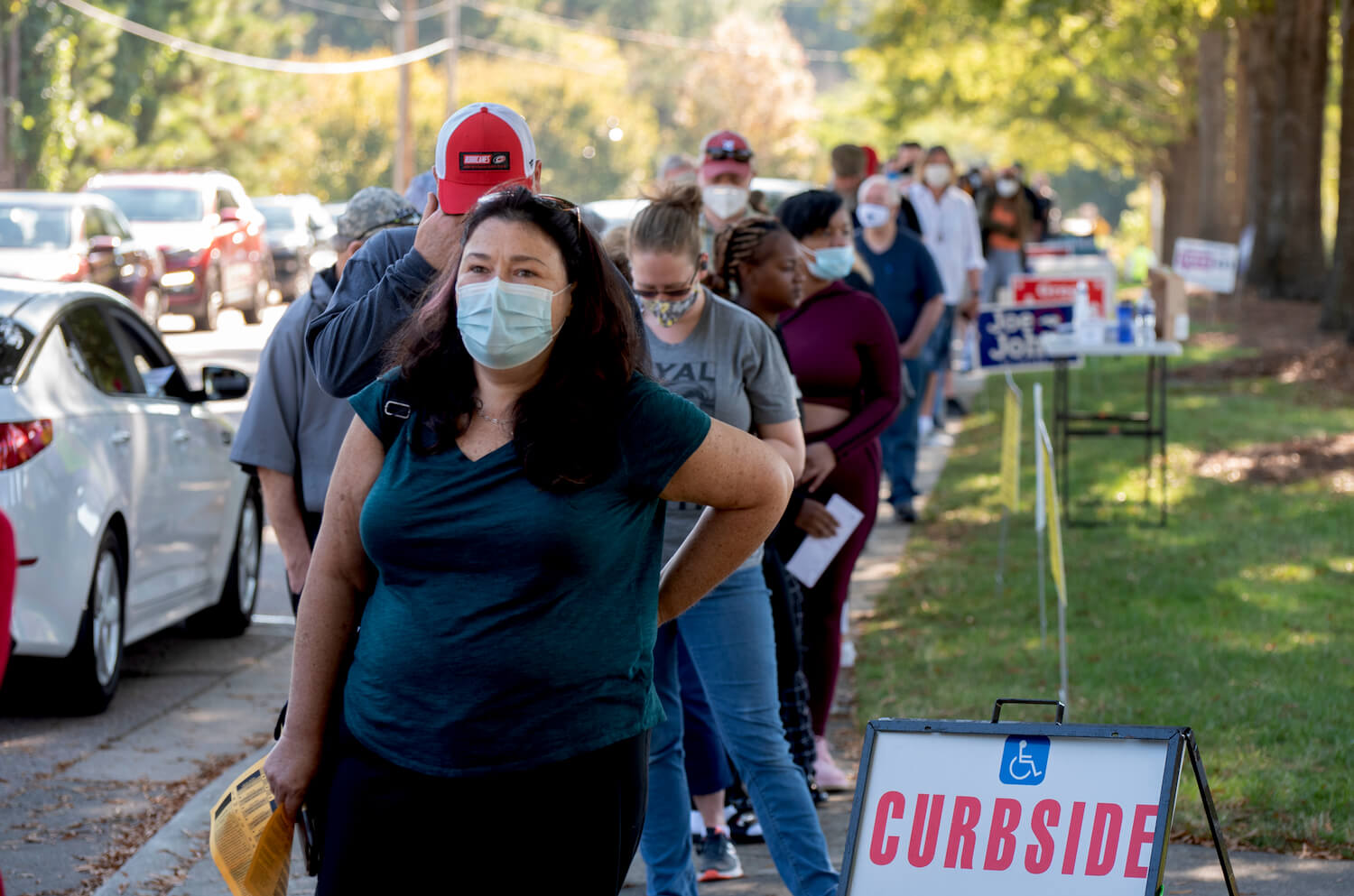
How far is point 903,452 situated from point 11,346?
581 cm

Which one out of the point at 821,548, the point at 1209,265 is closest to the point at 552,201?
the point at 821,548

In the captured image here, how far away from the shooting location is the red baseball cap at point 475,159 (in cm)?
372

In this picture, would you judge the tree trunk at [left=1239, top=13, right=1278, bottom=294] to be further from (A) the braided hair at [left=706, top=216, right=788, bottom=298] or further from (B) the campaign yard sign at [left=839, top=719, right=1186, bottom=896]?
(B) the campaign yard sign at [left=839, top=719, right=1186, bottom=896]

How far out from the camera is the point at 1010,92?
→ 177 feet

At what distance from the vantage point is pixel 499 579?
280 centimetres

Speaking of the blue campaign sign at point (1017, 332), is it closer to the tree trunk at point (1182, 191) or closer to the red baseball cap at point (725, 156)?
the red baseball cap at point (725, 156)

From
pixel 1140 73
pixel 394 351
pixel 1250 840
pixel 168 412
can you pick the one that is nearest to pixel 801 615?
pixel 1250 840

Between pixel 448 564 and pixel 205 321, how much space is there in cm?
2265

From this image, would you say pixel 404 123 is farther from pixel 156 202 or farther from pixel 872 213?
pixel 872 213

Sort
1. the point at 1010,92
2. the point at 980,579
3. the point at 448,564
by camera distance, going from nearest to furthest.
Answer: the point at 448,564, the point at 980,579, the point at 1010,92

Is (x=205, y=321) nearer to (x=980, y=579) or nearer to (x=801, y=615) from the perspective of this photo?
(x=980, y=579)

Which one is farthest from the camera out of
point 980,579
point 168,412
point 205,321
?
point 205,321

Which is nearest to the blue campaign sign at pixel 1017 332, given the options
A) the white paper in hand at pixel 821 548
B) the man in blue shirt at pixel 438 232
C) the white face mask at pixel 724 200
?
the white face mask at pixel 724 200

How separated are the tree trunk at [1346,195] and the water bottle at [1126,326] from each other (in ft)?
31.0
